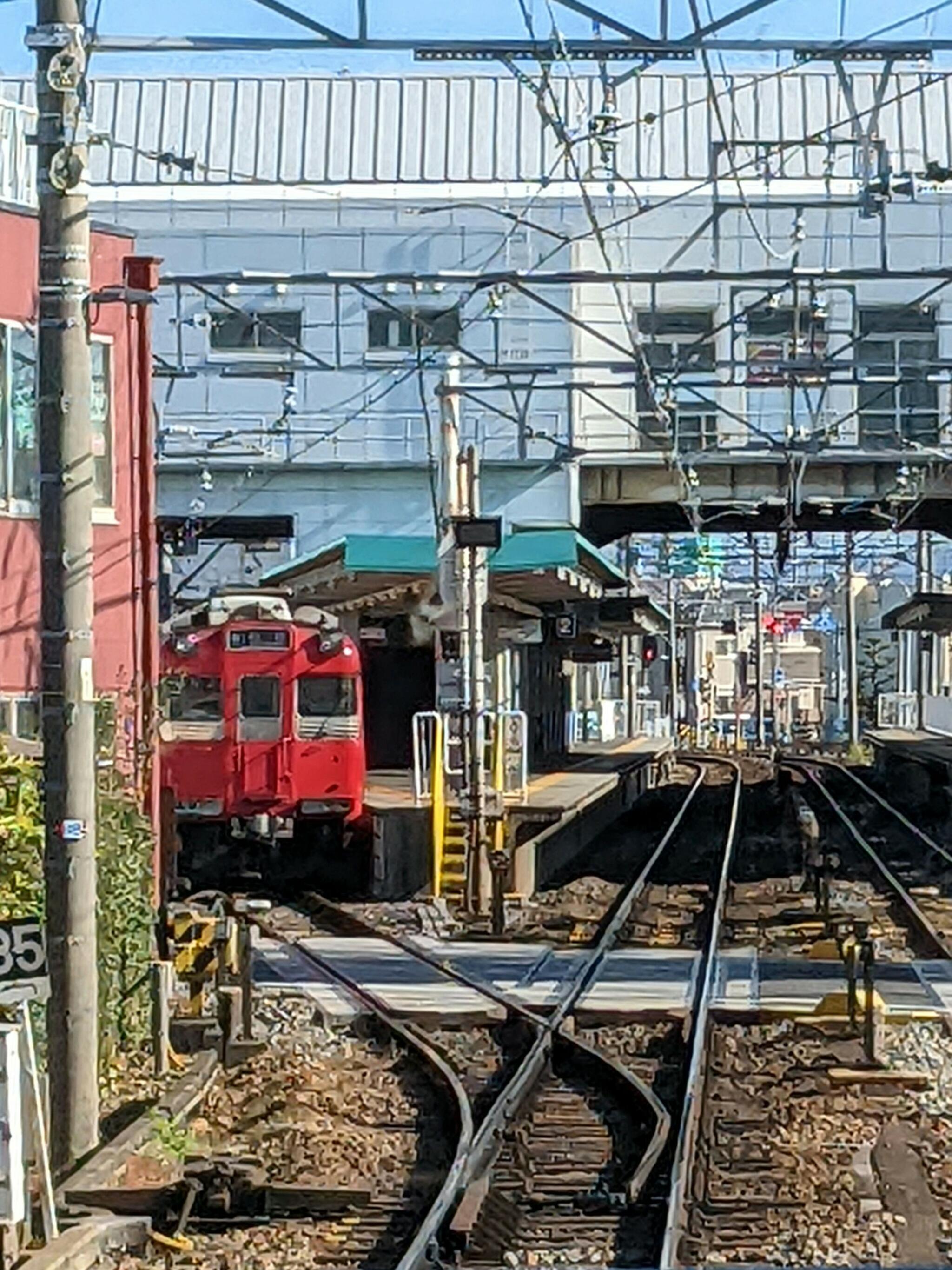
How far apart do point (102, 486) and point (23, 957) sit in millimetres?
Result: 8107

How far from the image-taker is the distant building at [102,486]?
15.7 meters

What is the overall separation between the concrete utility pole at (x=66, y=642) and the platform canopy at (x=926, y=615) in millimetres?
27258

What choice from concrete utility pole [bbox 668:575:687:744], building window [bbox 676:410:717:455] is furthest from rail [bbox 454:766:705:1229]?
concrete utility pole [bbox 668:575:687:744]

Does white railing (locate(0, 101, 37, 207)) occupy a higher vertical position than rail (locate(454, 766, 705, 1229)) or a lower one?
higher

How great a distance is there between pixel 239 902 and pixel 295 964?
196 inches

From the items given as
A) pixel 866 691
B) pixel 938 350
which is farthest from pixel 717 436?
pixel 866 691

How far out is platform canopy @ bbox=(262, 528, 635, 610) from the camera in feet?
84.5

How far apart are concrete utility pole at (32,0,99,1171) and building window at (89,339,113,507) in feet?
20.8

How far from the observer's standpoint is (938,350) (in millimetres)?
37875

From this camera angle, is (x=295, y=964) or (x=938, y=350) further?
(x=938, y=350)

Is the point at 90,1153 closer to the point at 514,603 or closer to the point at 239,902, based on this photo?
the point at 239,902

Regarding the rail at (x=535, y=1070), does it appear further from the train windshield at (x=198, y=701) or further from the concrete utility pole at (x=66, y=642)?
the train windshield at (x=198, y=701)

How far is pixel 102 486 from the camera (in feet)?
52.7

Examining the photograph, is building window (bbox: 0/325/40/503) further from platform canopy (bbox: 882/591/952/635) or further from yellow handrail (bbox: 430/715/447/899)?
platform canopy (bbox: 882/591/952/635)
